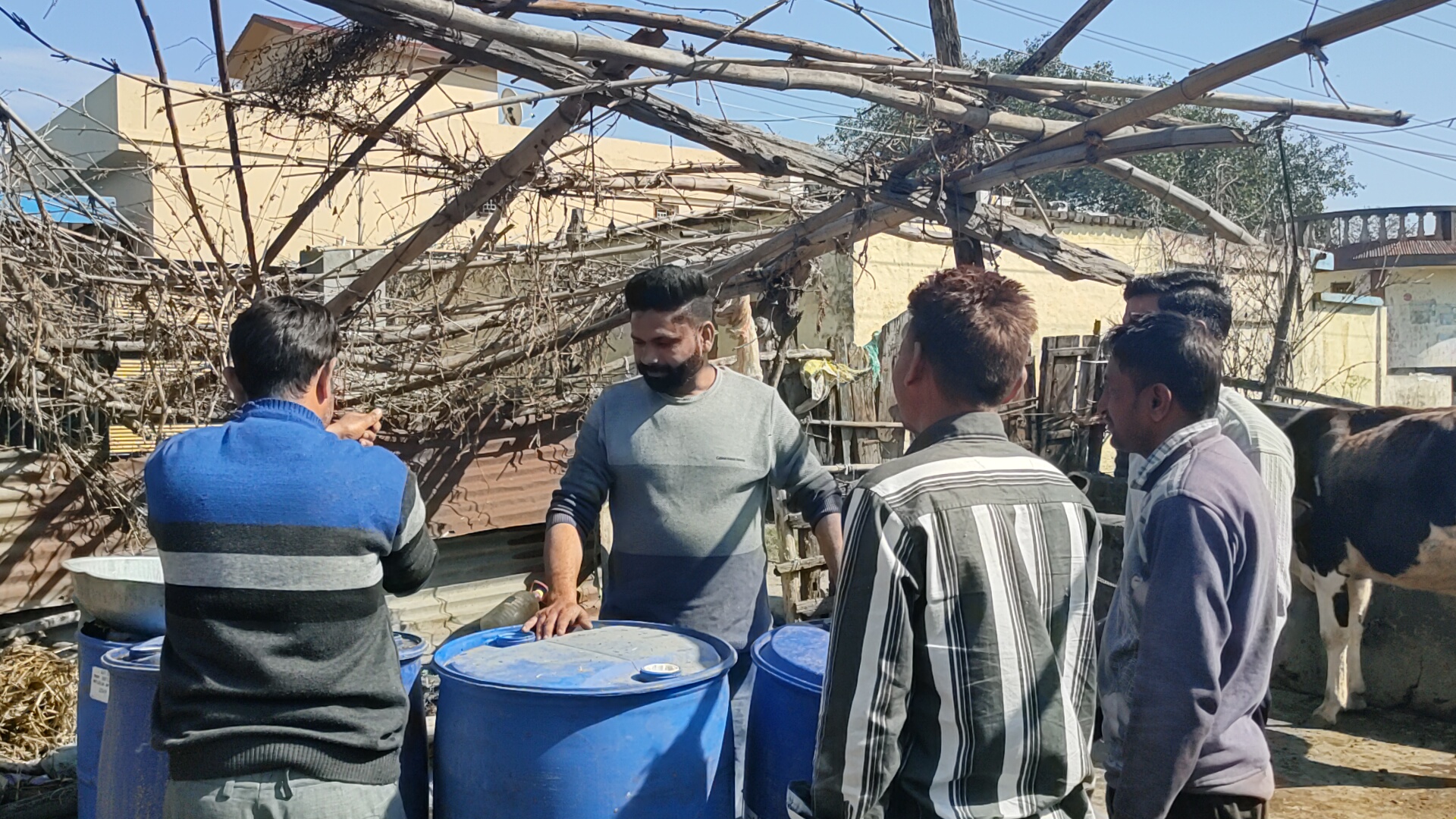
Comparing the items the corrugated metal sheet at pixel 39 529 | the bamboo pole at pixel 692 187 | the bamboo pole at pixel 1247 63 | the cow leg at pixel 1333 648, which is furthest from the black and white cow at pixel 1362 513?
the corrugated metal sheet at pixel 39 529

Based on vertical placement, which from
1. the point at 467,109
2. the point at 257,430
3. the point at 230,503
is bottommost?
the point at 230,503

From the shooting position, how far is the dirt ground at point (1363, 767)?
15.7 ft

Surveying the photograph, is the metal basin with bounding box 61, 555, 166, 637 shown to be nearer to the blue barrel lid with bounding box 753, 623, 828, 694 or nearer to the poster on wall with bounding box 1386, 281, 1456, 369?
the blue barrel lid with bounding box 753, 623, 828, 694

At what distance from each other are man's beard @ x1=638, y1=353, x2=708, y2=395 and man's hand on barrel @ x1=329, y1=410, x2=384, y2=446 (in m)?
0.78

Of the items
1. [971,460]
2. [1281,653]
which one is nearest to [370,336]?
[971,460]

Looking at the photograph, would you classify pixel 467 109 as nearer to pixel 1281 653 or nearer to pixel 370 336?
pixel 370 336

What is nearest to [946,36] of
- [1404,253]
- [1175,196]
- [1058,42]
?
[1058,42]

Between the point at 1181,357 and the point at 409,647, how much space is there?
1.93 m

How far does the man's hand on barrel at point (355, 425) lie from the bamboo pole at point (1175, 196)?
3115 mm

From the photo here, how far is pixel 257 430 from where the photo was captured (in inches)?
80.6

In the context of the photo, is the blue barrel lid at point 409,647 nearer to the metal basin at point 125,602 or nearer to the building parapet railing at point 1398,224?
the metal basin at point 125,602

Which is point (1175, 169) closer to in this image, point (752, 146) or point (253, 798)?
point (752, 146)

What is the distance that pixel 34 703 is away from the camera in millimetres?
4848

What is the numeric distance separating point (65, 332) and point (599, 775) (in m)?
4.07
